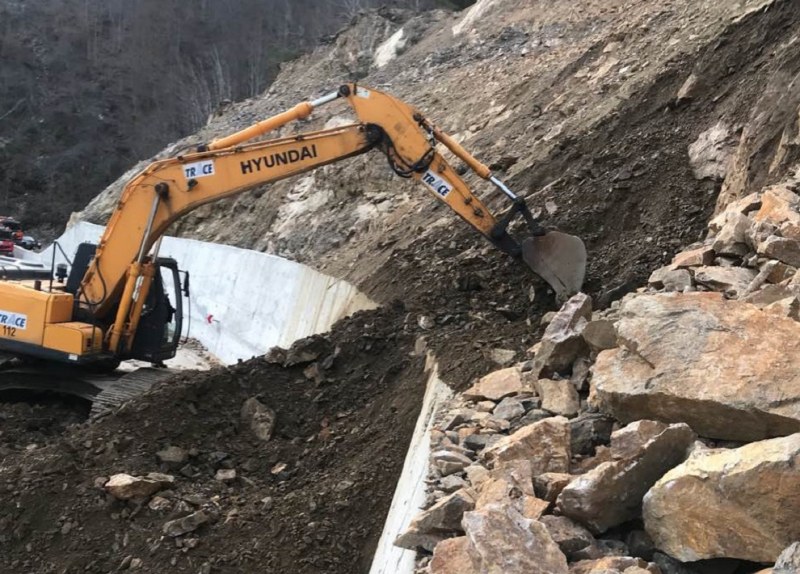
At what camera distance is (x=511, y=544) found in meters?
2.89

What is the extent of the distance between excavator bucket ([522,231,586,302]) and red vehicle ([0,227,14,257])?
19.9 meters

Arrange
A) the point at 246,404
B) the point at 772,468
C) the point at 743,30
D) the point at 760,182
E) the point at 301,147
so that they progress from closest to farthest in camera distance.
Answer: the point at 772,468 < the point at 760,182 < the point at 246,404 < the point at 301,147 < the point at 743,30

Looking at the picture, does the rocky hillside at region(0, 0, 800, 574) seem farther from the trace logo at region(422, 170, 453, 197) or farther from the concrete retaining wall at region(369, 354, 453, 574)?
the trace logo at region(422, 170, 453, 197)

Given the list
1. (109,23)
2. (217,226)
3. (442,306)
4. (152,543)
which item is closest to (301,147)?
(442,306)

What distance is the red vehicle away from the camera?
2288 centimetres

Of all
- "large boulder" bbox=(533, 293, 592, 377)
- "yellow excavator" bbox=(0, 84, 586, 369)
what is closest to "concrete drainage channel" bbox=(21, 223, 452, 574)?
"yellow excavator" bbox=(0, 84, 586, 369)

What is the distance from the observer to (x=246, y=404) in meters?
7.38

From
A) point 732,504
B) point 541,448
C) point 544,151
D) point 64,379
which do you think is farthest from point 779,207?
point 64,379

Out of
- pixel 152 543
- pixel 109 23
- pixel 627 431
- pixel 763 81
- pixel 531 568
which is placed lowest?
pixel 152 543

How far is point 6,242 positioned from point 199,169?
63.1 ft

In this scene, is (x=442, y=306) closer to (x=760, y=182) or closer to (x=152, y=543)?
(x=760, y=182)

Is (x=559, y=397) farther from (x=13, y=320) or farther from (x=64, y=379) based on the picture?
(x=13, y=320)

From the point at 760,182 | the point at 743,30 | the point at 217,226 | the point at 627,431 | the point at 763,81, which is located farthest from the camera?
the point at 217,226

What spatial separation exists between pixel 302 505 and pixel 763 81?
23.6 feet
